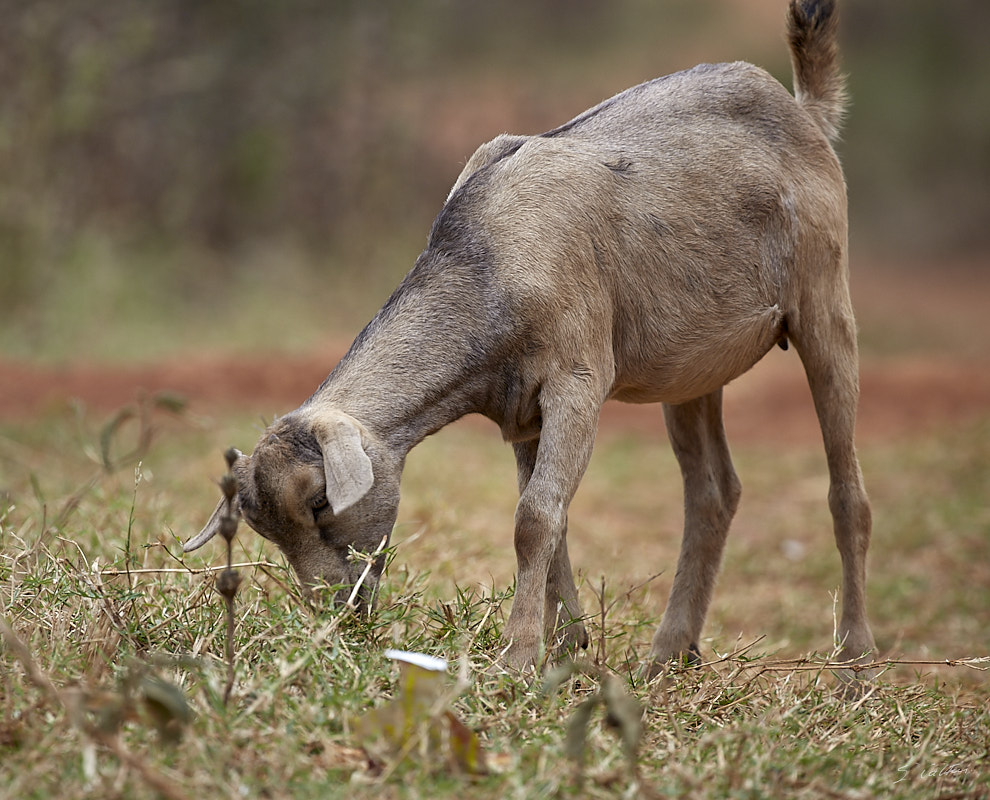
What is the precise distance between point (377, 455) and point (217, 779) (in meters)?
1.35

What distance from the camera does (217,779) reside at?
2812 mm

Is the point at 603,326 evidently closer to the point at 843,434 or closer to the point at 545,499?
the point at 545,499

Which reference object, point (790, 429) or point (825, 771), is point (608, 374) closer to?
point (825, 771)

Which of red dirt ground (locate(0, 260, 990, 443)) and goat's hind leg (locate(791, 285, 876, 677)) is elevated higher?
goat's hind leg (locate(791, 285, 876, 677))

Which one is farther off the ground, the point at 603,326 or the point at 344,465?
the point at 603,326

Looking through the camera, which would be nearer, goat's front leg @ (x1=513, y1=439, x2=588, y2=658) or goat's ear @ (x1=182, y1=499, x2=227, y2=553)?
goat's ear @ (x1=182, y1=499, x2=227, y2=553)

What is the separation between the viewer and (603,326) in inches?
165

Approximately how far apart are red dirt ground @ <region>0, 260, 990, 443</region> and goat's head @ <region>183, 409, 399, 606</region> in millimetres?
4294

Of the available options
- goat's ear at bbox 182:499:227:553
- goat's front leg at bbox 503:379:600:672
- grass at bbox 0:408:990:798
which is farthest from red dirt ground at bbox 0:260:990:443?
goat's front leg at bbox 503:379:600:672

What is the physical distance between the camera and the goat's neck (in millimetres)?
4008

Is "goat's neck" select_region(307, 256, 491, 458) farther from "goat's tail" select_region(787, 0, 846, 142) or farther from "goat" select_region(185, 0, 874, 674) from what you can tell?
"goat's tail" select_region(787, 0, 846, 142)

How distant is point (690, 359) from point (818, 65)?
163cm

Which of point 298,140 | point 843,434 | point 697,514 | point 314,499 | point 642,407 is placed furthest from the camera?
point 298,140

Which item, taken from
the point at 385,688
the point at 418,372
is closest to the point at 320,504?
the point at 418,372
